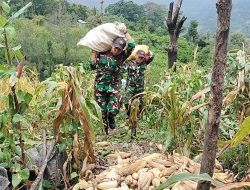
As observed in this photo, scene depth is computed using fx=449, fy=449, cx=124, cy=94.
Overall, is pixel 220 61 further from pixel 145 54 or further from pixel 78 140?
pixel 145 54

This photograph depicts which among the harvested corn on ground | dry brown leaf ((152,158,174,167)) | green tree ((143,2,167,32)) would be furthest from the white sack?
green tree ((143,2,167,32))

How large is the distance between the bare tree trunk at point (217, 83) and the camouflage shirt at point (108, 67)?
275cm

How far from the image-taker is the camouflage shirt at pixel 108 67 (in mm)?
4227

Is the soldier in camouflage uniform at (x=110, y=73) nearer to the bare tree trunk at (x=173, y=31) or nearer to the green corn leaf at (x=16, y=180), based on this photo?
the green corn leaf at (x=16, y=180)

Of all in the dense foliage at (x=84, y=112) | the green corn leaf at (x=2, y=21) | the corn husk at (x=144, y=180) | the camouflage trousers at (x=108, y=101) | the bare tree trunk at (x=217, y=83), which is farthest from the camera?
the camouflage trousers at (x=108, y=101)

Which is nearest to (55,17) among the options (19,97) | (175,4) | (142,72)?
(175,4)

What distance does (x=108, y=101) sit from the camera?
4410 millimetres

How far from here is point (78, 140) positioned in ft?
9.53

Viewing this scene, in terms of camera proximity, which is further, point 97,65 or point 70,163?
point 97,65

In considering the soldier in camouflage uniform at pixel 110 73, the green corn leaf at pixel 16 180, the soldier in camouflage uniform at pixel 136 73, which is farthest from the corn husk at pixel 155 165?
the soldier in camouflage uniform at pixel 136 73

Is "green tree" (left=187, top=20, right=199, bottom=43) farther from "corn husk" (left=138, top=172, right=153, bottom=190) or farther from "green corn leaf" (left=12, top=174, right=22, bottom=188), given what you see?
"green corn leaf" (left=12, top=174, right=22, bottom=188)

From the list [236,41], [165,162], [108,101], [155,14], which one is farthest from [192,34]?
[165,162]

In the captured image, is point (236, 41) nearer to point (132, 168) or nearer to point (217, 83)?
point (132, 168)

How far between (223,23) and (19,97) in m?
1.44
